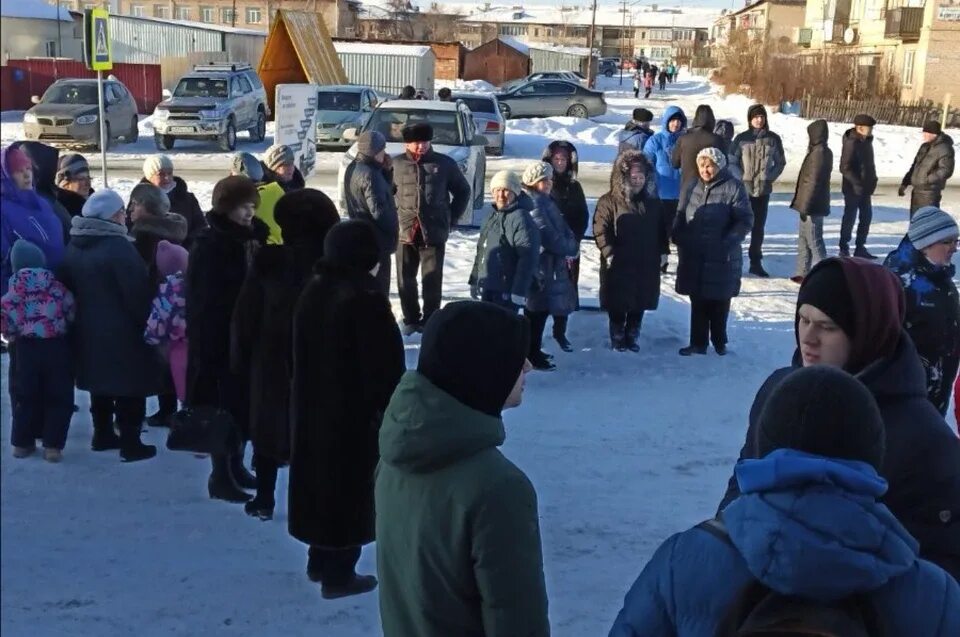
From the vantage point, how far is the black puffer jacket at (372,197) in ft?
25.5

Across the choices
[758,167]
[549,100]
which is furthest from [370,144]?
[549,100]

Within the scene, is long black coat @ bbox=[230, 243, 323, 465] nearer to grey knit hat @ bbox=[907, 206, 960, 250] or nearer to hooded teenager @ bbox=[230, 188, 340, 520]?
hooded teenager @ bbox=[230, 188, 340, 520]

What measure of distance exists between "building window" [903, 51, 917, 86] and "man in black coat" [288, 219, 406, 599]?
40.7 metres

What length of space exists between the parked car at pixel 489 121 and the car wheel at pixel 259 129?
16.8ft

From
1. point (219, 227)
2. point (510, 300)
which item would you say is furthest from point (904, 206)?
point (219, 227)

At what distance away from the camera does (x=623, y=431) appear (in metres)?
6.60

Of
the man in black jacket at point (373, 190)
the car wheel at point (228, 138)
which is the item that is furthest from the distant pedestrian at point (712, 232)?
the car wheel at point (228, 138)

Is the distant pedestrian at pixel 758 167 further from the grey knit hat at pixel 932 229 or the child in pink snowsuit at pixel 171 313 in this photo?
the child in pink snowsuit at pixel 171 313

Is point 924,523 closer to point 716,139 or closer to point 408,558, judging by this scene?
point 408,558

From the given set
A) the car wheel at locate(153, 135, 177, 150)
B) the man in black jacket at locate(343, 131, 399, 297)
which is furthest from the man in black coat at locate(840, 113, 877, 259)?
the car wheel at locate(153, 135, 177, 150)

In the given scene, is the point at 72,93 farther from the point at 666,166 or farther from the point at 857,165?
the point at 857,165

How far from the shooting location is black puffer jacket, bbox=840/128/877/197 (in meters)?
11.4

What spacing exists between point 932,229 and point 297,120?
9734mm

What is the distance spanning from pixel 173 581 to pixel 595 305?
587cm
